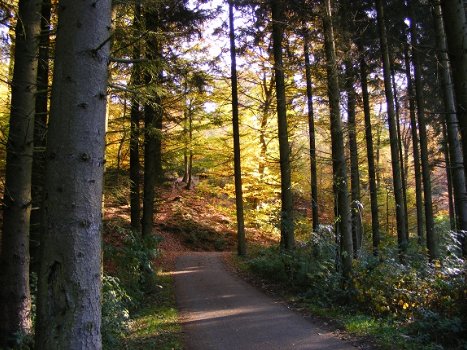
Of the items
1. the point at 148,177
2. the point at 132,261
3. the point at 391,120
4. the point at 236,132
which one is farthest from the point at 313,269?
the point at 236,132

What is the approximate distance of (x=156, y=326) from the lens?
25.7 feet

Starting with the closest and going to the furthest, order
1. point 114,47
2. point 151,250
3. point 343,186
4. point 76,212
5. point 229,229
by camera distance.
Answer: point 76,212 < point 114,47 < point 343,186 < point 151,250 < point 229,229

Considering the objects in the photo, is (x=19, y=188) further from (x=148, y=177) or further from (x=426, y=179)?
(x=426, y=179)

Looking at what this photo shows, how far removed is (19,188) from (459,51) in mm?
6058

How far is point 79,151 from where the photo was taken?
235 centimetres

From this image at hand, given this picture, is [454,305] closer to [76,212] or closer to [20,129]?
[76,212]

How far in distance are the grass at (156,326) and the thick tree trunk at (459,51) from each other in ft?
17.7

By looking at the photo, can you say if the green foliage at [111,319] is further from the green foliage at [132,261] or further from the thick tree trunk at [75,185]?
the thick tree trunk at [75,185]

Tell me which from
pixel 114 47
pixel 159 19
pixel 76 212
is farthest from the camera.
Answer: pixel 159 19

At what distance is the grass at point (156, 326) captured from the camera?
6.70 m

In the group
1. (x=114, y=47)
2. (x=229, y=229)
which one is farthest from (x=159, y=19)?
(x=229, y=229)

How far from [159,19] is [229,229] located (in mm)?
15198

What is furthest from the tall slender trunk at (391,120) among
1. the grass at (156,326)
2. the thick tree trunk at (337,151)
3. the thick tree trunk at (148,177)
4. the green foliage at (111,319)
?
the green foliage at (111,319)

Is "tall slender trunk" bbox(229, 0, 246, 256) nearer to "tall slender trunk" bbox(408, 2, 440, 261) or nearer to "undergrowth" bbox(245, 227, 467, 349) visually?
"undergrowth" bbox(245, 227, 467, 349)
